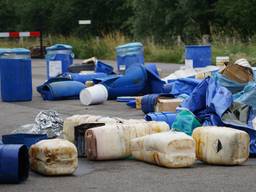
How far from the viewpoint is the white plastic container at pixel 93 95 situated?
1423 centimetres

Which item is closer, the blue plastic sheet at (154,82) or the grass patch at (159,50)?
the blue plastic sheet at (154,82)

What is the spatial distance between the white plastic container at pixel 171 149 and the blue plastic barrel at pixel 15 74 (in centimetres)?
707

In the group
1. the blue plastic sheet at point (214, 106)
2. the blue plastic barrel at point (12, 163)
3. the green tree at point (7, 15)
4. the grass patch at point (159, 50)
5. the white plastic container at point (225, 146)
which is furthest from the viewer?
the green tree at point (7, 15)

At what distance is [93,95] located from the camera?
14.2 meters

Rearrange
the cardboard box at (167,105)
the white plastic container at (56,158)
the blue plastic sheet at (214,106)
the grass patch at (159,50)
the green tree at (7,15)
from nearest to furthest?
the white plastic container at (56,158)
the blue plastic sheet at (214,106)
the cardboard box at (167,105)
the grass patch at (159,50)
the green tree at (7,15)

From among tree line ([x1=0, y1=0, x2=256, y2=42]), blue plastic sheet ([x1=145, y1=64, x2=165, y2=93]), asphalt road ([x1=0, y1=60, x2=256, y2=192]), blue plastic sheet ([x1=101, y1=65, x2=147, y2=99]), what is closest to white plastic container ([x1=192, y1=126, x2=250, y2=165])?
asphalt road ([x1=0, y1=60, x2=256, y2=192])

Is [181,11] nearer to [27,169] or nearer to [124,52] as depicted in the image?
[124,52]

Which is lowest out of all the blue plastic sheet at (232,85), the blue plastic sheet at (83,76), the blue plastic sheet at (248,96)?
the blue plastic sheet at (83,76)

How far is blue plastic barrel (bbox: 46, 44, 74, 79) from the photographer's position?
61.2 feet

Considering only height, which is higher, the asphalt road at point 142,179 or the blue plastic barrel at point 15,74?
the blue plastic barrel at point 15,74

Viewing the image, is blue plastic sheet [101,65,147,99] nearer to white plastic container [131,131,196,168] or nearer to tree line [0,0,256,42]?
white plastic container [131,131,196,168]

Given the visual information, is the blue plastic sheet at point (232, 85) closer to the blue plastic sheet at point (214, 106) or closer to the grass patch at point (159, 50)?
the blue plastic sheet at point (214, 106)

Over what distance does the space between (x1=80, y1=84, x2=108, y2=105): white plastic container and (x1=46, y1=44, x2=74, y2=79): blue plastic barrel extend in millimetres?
4214

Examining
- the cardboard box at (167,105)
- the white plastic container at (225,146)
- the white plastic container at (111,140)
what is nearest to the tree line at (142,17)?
the cardboard box at (167,105)
